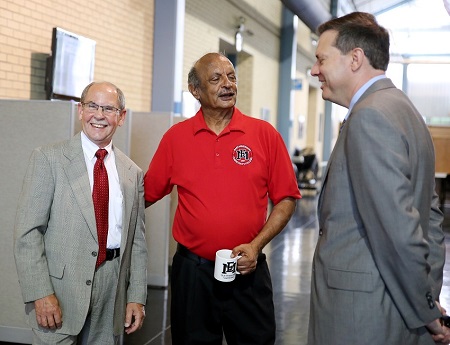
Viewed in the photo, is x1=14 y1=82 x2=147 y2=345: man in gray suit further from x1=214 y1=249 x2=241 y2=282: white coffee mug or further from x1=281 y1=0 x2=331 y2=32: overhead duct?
x1=281 y1=0 x2=331 y2=32: overhead duct

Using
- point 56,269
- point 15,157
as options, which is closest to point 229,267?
point 56,269

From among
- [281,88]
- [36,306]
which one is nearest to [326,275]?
[36,306]

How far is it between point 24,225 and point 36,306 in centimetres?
29

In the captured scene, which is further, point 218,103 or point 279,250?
point 279,250

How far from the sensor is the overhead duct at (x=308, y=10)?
39.2ft

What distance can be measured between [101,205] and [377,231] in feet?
3.54

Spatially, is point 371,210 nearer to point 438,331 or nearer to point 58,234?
point 438,331

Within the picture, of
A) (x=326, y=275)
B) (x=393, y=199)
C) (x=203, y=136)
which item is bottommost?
(x=326, y=275)

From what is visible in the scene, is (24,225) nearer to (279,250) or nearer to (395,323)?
(395,323)

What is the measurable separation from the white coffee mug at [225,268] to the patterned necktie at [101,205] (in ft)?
1.41

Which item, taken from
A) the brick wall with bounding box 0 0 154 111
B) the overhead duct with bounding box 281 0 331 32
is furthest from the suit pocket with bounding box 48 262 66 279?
the overhead duct with bounding box 281 0 331 32

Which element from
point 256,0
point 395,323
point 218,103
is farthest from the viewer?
point 256,0

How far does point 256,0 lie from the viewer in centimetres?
1365

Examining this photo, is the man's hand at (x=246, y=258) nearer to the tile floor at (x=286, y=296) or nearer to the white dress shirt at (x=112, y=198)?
the white dress shirt at (x=112, y=198)
